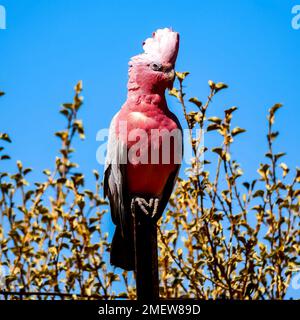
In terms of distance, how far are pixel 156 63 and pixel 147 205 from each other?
2.03ft

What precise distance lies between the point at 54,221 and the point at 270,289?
1412 mm

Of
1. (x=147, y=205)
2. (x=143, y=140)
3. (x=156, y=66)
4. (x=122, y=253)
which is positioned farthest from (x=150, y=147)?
(x=122, y=253)

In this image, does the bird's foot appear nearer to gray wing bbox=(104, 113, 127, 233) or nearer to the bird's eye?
gray wing bbox=(104, 113, 127, 233)

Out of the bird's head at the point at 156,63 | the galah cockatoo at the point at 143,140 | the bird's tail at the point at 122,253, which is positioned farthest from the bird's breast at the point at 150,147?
the bird's tail at the point at 122,253

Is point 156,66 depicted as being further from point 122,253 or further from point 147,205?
point 122,253

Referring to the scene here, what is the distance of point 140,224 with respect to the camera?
8.11 feet

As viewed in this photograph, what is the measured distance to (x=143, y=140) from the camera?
8.46 ft

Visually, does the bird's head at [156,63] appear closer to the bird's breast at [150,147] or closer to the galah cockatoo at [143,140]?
the galah cockatoo at [143,140]

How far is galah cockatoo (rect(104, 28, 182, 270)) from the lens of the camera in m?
2.62

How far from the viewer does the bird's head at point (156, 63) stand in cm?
262

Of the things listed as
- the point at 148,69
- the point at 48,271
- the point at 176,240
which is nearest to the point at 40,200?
the point at 48,271

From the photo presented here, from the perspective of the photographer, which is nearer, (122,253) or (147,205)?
(147,205)

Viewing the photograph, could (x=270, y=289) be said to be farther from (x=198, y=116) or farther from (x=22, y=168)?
(x=22, y=168)

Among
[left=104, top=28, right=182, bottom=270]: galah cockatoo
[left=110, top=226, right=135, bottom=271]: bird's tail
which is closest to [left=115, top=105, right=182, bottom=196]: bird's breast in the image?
[left=104, top=28, right=182, bottom=270]: galah cockatoo
